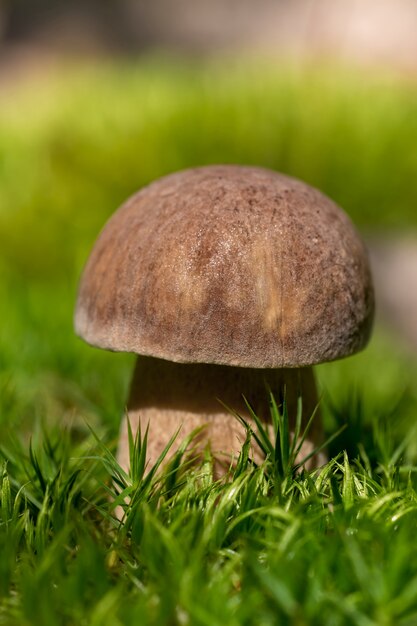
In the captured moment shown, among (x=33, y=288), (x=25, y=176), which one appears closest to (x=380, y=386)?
(x=33, y=288)

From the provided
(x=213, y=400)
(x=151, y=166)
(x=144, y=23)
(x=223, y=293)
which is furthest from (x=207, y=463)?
→ (x=144, y=23)

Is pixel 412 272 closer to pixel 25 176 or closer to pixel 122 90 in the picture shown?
pixel 25 176

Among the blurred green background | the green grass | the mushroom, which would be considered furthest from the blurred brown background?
the mushroom

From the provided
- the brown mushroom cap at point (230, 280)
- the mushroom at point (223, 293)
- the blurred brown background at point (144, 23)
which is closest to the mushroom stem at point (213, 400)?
the mushroom at point (223, 293)

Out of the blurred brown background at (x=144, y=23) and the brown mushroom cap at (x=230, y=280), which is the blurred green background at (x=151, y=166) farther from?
the blurred brown background at (x=144, y=23)

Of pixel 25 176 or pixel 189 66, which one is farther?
pixel 189 66

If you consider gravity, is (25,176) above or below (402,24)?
below

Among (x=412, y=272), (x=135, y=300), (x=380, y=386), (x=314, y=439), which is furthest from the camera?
(x=412, y=272)
